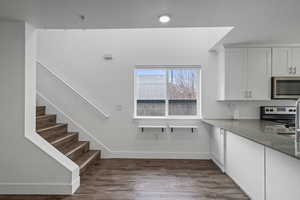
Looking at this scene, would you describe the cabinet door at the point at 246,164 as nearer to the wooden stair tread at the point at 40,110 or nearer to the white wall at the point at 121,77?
the white wall at the point at 121,77

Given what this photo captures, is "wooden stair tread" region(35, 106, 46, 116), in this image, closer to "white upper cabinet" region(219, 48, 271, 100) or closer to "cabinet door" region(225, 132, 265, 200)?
"cabinet door" region(225, 132, 265, 200)

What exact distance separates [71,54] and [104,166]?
8.26 feet

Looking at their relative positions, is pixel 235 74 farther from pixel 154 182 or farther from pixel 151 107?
pixel 154 182

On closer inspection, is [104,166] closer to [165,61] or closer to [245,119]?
[165,61]

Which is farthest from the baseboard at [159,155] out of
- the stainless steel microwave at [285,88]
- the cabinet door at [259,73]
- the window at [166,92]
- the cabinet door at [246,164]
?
the stainless steel microwave at [285,88]

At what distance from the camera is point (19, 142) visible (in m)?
2.69

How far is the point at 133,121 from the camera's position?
176 inches

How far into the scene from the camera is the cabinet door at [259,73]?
12.7 ft

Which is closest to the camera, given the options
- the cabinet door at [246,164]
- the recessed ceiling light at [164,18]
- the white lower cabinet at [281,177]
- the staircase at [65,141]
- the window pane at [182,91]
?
the white lower cabinet at [281,177]

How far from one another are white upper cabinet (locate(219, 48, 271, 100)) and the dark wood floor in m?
1.51

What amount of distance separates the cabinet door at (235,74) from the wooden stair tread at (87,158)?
111 inches

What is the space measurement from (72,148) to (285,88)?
13.5ft

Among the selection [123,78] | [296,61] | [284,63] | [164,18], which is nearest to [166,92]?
[123,78]

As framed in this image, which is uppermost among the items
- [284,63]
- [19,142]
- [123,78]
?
[284,63]
